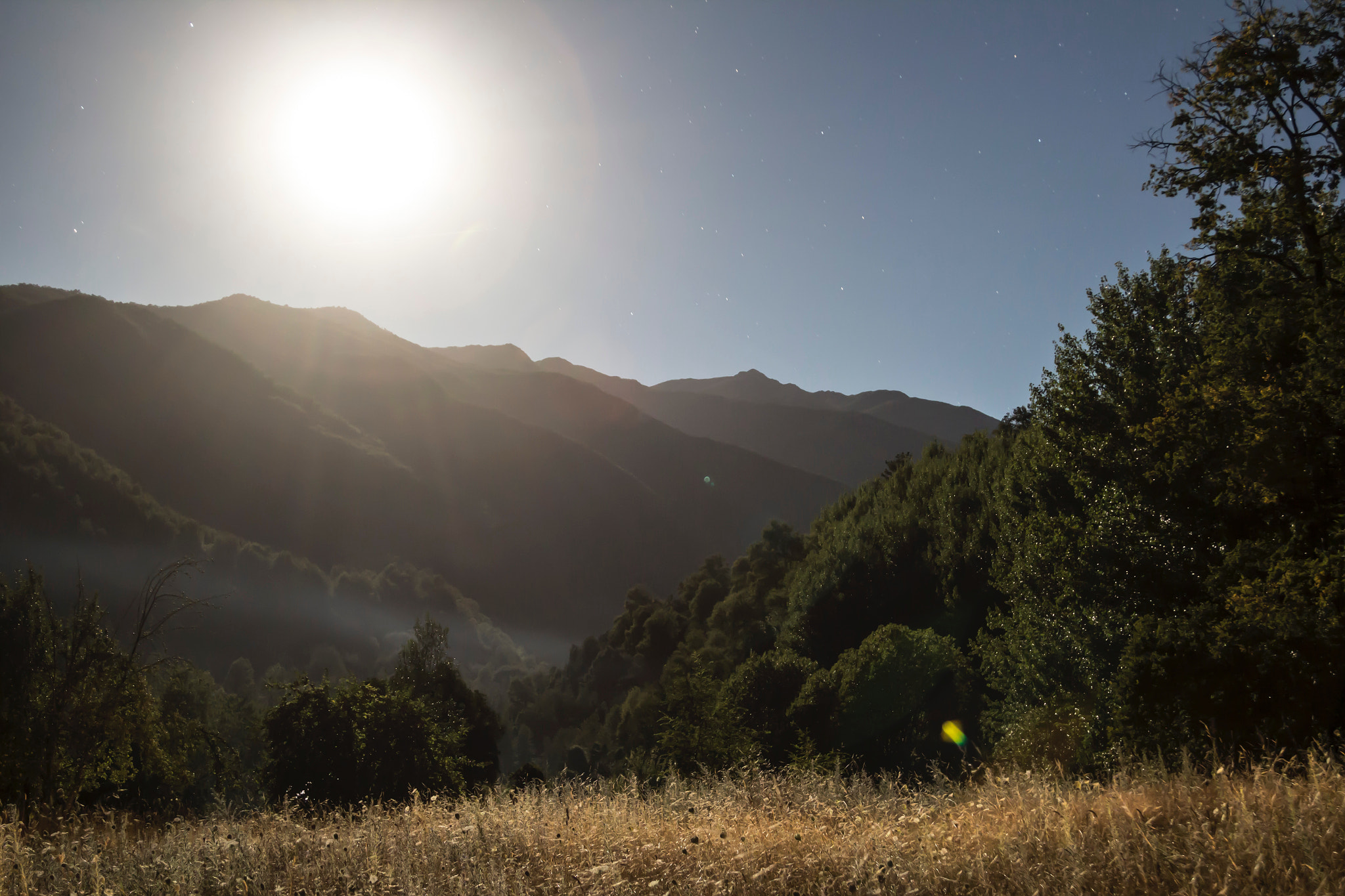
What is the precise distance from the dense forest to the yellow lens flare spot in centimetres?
10

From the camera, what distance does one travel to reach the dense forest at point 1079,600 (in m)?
11.0

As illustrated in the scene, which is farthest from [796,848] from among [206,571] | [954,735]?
[206,571]

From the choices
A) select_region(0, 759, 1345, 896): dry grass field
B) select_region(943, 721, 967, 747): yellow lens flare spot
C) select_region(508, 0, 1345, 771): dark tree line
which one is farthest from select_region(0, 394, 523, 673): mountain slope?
select_region(0, 759, 1345, 896): dry grass field

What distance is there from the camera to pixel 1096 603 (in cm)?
1917

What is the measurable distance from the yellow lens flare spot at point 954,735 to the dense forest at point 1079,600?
0.32 ft

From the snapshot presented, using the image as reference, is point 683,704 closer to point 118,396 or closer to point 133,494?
point 133,494

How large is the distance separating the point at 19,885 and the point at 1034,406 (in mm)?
25480

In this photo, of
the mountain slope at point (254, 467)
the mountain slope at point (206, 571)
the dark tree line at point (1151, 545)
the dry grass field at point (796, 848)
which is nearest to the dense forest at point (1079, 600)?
the dark tree line at point (1151, 545)

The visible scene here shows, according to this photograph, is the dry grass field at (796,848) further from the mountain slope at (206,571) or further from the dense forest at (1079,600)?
the mountain slope at (206,571)

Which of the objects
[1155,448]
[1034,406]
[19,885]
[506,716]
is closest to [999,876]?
[19,885]

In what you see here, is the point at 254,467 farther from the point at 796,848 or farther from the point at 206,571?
the point at 796,848

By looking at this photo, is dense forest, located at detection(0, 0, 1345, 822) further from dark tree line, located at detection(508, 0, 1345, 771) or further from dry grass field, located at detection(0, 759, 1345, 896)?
dry grass field, located at detection(0, 759, 1345, 896)

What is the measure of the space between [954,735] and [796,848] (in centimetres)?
2344

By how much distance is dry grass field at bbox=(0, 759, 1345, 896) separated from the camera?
4.13m
